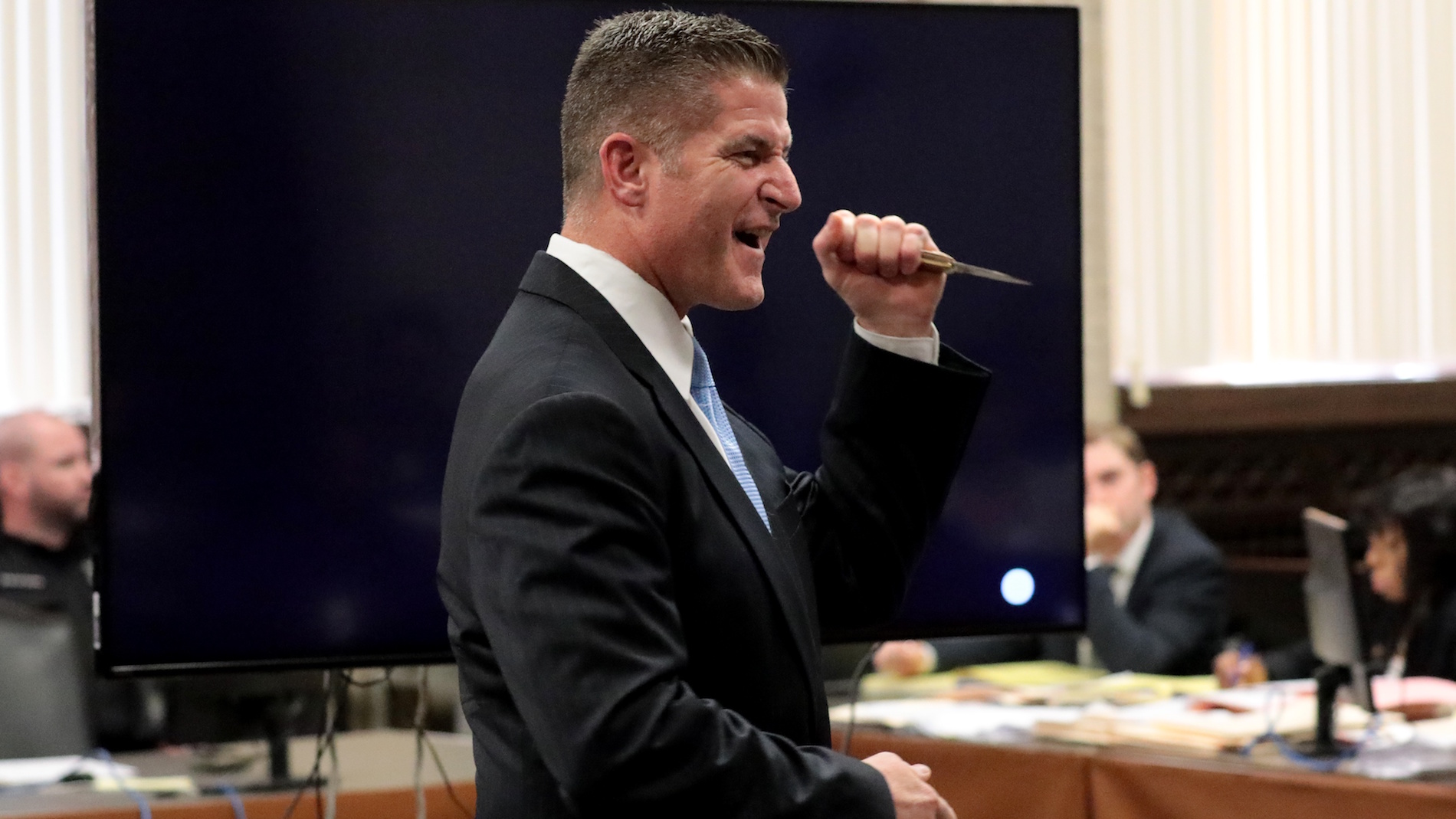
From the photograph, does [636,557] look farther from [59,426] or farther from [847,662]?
[59,426]

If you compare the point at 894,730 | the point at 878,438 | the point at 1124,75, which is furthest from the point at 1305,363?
the point at 878,438

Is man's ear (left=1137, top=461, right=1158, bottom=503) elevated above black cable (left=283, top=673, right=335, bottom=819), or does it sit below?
above

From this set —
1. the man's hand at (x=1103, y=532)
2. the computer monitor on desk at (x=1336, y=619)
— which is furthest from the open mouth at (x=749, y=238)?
the man's hand at (x=1103, y=532)

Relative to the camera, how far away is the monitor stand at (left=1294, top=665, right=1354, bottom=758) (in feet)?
9.05

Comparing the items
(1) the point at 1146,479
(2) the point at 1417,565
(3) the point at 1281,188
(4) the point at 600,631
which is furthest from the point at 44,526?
(3) the point at 1281,188

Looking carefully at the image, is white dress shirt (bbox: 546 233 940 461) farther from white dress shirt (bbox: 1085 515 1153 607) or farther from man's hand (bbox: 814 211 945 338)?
white dress shirt (bbox: 1085 515 1153 607)

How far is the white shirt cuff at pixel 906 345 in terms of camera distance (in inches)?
72.1

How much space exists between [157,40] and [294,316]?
38 cm

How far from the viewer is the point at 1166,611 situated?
13.9ft

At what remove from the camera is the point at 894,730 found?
286 cm

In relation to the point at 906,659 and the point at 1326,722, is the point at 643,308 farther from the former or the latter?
the point at 906,659

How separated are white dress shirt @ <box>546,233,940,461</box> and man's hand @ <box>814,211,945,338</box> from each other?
0.27m

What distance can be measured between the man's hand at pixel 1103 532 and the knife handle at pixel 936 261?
8.21ft

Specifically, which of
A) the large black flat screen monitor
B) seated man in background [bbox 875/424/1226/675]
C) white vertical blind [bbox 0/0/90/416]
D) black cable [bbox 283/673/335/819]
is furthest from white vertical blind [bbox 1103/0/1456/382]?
black cable [bbox 283/673/335/819]
